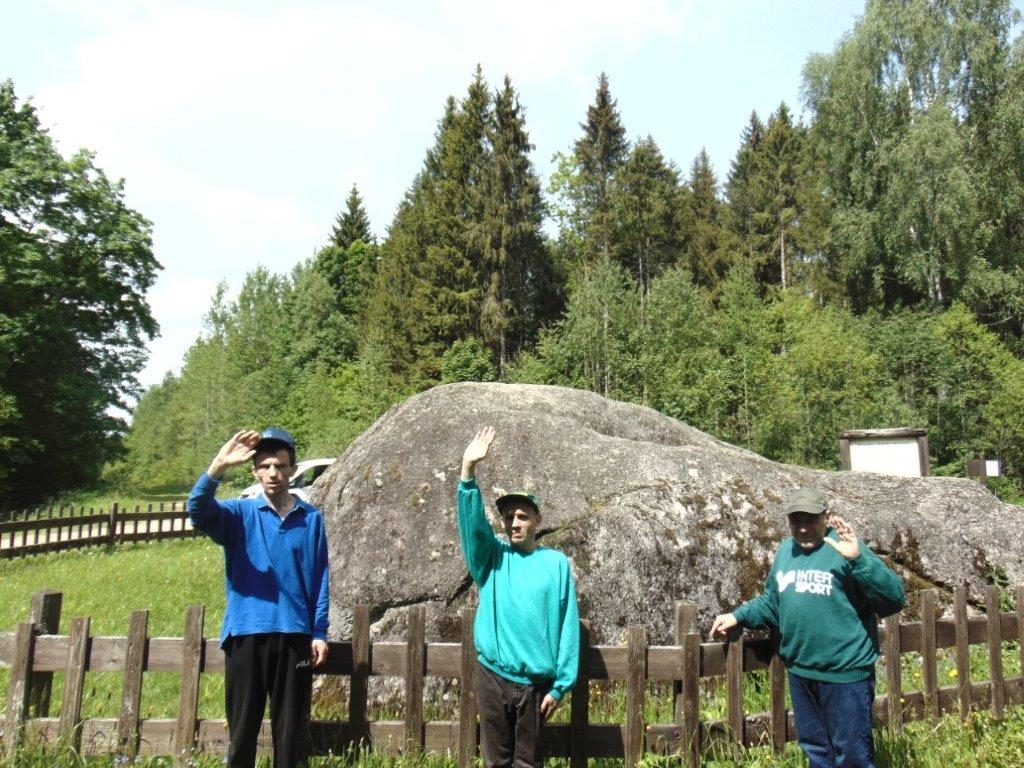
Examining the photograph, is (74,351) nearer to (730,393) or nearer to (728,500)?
(730,393)

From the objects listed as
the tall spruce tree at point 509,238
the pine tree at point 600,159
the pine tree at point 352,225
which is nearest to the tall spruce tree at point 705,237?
the pine tree at point 600,159

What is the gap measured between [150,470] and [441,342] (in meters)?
40.7

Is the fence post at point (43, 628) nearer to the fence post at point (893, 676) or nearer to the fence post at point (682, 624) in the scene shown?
the fence post at point (682, 624)

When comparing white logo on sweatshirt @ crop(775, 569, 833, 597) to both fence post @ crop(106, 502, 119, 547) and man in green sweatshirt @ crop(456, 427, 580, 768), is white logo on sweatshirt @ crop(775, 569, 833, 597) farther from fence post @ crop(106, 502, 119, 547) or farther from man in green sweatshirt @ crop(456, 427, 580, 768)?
fence post @ crop(106, 502, 119, 547)

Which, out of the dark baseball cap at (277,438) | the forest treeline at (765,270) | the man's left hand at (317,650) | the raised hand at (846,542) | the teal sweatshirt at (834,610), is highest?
the forest treeline at (765,270)

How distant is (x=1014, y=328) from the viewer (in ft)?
102

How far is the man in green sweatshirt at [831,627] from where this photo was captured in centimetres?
401

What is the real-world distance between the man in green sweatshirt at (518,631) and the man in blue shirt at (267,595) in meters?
0.84

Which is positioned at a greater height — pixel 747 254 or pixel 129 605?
pixel 747 254

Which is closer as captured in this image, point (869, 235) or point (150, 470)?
point (869, 235)

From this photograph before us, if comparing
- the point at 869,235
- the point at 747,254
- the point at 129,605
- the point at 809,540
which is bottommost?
the point at 129,605

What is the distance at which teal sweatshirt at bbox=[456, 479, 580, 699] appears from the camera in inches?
152

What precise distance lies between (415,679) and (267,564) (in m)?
1.20

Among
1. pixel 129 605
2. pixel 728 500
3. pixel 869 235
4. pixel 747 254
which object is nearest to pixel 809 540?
pixel 728 500
